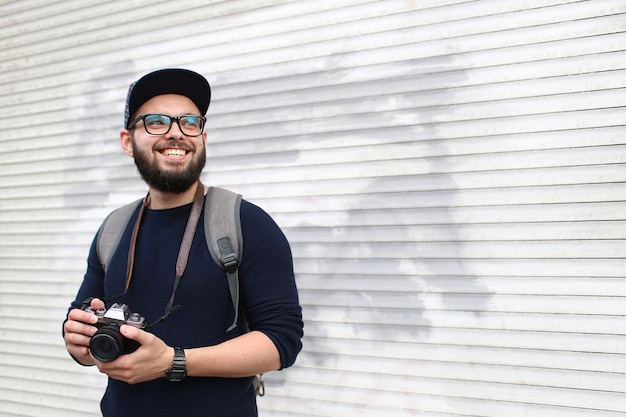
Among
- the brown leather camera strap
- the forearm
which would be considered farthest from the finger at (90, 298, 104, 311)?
the forearm

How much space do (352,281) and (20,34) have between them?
345cm

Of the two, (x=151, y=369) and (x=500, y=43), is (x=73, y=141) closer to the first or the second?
(x=151, y=369)

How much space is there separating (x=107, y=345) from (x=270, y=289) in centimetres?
65

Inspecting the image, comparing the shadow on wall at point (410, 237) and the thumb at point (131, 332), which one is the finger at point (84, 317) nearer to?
the thumb at point (131, 332)

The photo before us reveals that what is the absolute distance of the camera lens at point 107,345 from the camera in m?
1.84

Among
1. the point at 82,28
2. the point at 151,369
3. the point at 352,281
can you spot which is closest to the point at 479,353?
the point at 352,281

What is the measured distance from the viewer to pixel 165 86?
2389 millimetres

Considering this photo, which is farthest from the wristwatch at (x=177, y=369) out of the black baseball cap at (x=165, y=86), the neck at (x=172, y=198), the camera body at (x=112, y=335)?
the black baseball cap at (x=165, y=86)

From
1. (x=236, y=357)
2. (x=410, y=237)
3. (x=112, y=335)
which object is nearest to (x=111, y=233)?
(x=112, y=335)

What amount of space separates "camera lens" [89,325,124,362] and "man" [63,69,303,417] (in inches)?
1.7

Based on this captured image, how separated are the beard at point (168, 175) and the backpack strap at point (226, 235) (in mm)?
120

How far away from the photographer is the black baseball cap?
2.34 m

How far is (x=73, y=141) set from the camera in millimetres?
4129

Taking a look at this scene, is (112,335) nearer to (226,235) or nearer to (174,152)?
(226,235)
